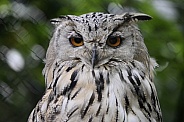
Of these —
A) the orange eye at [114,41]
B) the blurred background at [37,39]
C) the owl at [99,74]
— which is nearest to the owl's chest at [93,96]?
the owl at [99,74]

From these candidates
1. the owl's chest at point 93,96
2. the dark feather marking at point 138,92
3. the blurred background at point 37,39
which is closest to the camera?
the owl's chest at point 93,96

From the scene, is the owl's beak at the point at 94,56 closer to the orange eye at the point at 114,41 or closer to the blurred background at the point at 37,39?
the orange eye at the point at 114,41

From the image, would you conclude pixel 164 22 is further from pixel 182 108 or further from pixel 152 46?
pixel 182 108

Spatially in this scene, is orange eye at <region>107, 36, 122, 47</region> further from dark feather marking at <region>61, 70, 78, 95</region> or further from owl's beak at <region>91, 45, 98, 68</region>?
dark feather marking at <region>61, 70, 78, 95</region>

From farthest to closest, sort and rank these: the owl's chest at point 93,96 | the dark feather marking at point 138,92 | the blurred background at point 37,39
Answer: the blurred background at point 37,39, the dark feather marking at point 138,92, the owl's chest at point 93,96

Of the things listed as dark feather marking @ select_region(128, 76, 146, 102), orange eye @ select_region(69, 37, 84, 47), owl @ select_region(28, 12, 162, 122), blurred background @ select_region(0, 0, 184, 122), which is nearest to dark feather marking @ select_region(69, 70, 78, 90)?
owl @ select_region(28, 12, 162, 122)

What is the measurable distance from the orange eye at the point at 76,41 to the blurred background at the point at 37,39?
0.83 m

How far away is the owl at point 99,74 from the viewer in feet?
8.52

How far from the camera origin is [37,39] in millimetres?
3555

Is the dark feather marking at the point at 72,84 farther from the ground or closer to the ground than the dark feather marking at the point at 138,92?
farther from the ground

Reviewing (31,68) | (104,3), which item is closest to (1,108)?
(31,68)

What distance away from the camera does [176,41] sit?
12.0ft

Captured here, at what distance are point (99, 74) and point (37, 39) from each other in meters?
0.96

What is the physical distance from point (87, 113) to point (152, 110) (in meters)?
0.26
